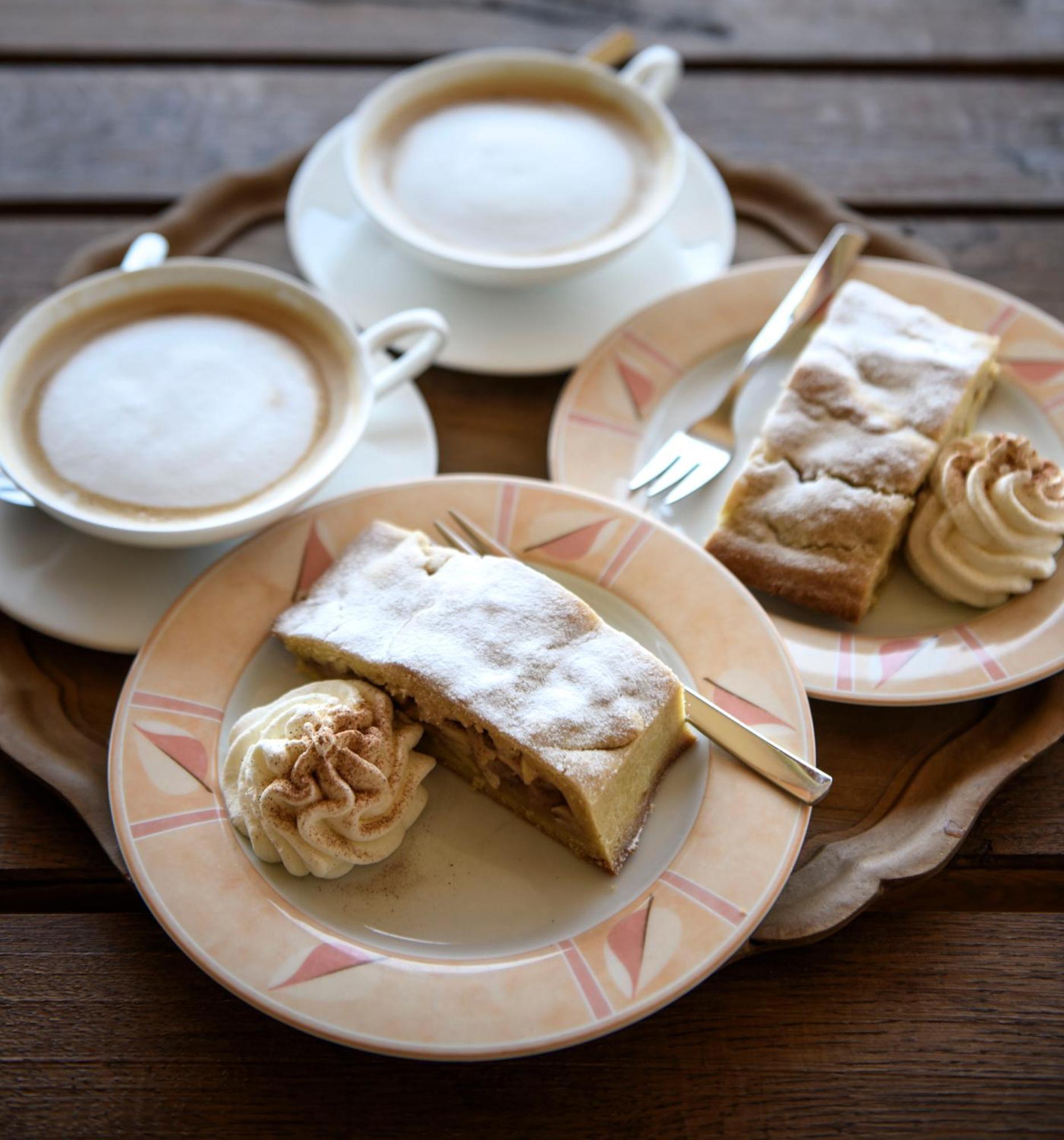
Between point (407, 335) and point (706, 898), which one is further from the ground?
point (407, 335)

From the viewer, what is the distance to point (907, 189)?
238cm

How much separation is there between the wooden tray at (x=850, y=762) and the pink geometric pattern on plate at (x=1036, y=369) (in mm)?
579

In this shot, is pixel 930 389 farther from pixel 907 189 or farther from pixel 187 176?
pixel 187 176

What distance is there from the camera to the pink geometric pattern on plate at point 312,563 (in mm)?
1632

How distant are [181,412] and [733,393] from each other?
92 centimetres

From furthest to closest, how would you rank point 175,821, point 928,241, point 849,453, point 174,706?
point 928,241 → point 849,453 → point 174,706 → point 175,821

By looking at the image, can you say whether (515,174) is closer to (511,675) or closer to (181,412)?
(181,412)

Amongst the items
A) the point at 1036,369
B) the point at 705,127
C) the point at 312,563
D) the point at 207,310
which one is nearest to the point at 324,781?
the point at 312,563

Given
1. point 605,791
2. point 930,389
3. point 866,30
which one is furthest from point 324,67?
point 605,791

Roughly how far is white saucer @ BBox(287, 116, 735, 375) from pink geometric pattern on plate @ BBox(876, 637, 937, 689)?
757 millimetres

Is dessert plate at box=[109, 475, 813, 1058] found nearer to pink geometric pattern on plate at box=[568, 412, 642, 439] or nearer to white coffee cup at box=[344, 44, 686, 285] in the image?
pink geometric pattern on plate at box=[568, 412, 642, 439]

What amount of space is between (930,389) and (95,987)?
152 centimetres

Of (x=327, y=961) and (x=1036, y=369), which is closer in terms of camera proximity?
(x=327, y=961)

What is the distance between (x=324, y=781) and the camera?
4.58 ft
